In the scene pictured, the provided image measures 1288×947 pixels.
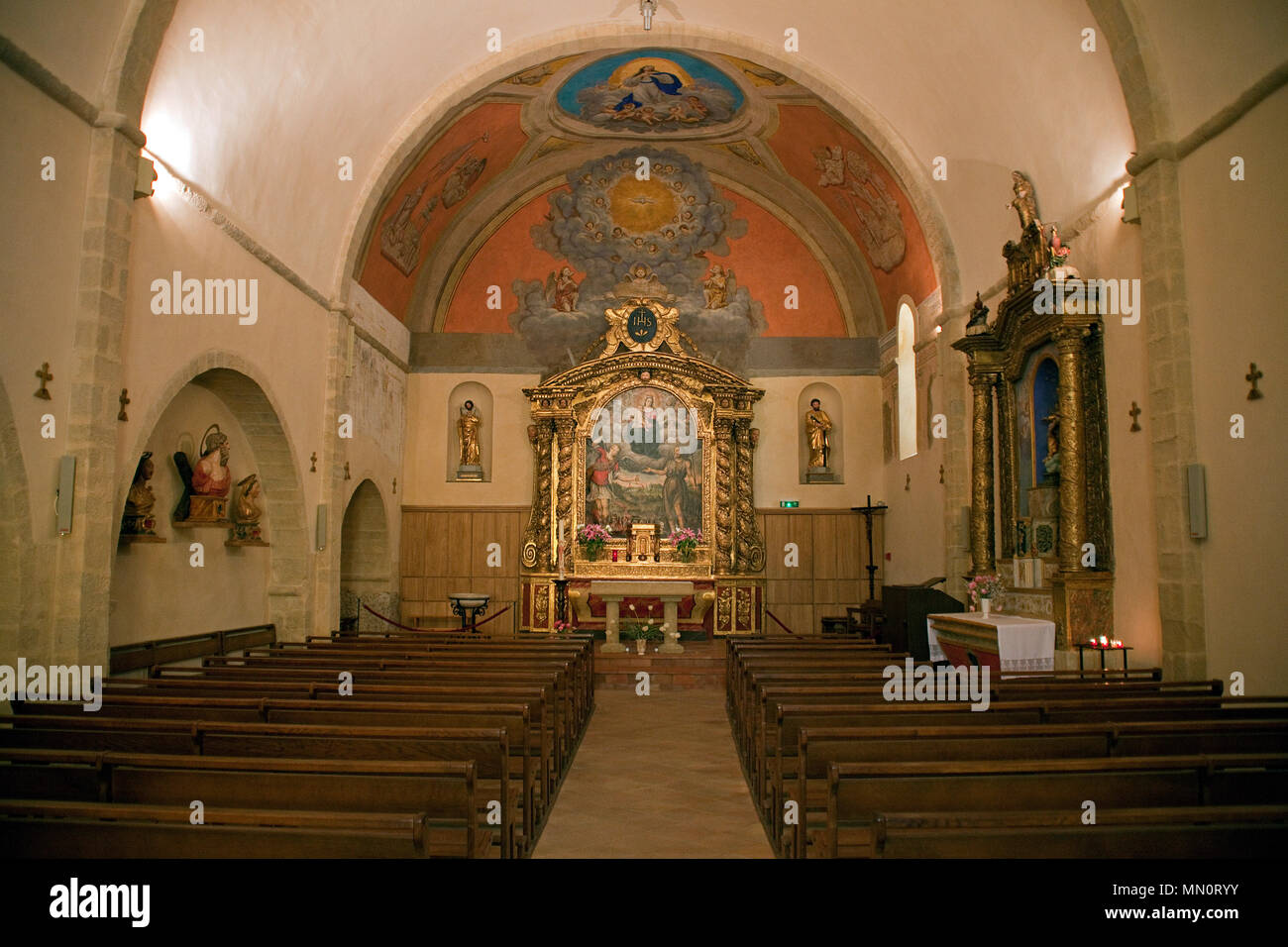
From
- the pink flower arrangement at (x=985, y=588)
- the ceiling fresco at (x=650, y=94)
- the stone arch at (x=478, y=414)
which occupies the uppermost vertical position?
the ceiling fresco at (x=650, y=94)

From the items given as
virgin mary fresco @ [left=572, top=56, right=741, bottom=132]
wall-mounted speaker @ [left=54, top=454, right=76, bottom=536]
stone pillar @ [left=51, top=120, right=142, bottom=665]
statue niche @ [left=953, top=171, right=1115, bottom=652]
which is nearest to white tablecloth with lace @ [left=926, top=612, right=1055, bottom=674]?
statue niche @ [left=953, top=171, right=1115, bottom=652]

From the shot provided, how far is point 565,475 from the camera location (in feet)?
57.1

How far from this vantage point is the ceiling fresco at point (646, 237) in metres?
16.5

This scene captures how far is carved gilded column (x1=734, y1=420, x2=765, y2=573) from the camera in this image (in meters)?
17.4

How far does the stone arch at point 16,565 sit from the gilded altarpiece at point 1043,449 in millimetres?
9155

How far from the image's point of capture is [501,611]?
16.4 m

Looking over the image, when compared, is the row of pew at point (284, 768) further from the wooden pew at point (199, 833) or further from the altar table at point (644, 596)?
the altar table at point (644, 596)

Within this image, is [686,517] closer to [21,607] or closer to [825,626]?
[825,626]

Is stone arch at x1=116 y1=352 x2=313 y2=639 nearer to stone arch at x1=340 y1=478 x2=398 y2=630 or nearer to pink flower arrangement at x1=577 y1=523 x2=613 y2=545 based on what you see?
stone arch at x1=340 y1=478 x2=398 y2=630

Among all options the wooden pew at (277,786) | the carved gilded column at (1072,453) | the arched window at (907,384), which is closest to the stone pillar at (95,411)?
the wooden pew at (277,786)

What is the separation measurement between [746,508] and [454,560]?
5.76 meters

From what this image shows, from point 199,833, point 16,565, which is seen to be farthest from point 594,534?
point 199,833

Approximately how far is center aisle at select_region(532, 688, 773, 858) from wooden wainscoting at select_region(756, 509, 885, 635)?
7491 mm

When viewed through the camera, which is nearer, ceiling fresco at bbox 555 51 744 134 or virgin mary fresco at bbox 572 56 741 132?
ceiling fresco at bbox 555 51 744 134
